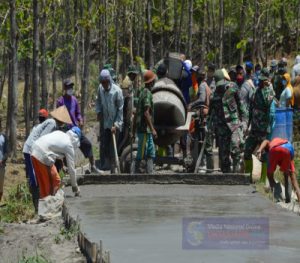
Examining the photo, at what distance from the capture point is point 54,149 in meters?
14.0

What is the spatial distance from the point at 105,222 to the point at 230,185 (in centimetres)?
378

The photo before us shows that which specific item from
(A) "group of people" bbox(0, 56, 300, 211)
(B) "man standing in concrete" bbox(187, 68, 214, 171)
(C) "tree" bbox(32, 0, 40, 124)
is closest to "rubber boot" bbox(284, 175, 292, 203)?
A: (A) "group of people" bbox(0, 56, 300, 211)

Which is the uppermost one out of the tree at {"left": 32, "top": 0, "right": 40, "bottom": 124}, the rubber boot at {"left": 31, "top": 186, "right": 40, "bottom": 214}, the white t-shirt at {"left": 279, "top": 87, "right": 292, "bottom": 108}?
the tree at {"left": 32, "top": 0, "right": 40, "bottom": 124}

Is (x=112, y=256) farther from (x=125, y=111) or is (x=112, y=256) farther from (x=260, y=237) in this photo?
(x=125, y=111)

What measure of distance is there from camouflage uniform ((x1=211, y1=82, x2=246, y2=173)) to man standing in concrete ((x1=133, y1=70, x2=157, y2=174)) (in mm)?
990

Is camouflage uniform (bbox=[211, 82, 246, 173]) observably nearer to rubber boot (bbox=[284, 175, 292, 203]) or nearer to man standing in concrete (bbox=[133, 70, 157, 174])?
man standing in concrete (bbox=[133, 70, 157, 174])

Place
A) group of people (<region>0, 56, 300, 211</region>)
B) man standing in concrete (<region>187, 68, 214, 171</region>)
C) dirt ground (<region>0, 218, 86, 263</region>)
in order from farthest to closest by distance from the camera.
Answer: man standing in concrete (<region>187, 68, 214, 171</region>)
group of people (<region>0, 56, 300, 211</region>)
dirt ground (<region>0, 218, 86, 263</region>)


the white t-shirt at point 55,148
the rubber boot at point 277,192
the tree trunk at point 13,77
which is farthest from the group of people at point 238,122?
the tree trunk at point 13,77

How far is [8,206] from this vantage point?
15.7m

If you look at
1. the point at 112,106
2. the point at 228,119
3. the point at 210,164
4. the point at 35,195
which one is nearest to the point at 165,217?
the point at 35,195

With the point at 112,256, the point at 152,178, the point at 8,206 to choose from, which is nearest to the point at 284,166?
the point at 152,178

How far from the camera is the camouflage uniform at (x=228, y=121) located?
53.7ft

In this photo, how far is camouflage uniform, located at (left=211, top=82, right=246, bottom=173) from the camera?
16.4 metres

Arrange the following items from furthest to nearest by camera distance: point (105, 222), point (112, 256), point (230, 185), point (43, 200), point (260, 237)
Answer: point (230, 185), point (43, 200), point (105, 222), point (260, 237), point (112, 256)
